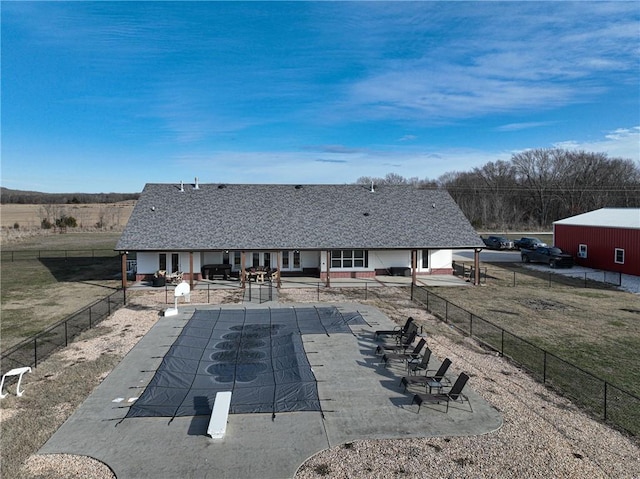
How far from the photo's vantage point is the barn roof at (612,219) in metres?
32.1

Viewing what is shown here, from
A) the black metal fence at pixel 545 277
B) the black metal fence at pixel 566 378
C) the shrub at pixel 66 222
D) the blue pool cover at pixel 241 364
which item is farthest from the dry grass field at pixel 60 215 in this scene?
the black metal fence at pixel 566 378

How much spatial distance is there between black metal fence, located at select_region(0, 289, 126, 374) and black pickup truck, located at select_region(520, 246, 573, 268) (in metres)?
31.3

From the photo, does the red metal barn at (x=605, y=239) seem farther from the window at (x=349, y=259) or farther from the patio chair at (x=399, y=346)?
the patio chair at (x=399, y=346)

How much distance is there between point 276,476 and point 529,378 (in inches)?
344

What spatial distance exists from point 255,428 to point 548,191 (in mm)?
81634

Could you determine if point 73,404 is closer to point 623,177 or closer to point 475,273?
point 475,273

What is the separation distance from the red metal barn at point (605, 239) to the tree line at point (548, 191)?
3235 centimetres

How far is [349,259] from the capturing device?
30.1 metres

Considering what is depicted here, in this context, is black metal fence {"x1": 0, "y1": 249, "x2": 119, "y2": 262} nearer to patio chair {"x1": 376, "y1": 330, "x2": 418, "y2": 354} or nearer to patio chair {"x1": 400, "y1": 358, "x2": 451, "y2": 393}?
patio chair {"x1": 376, "y1": 330, "x2": 418, "y2": 354}

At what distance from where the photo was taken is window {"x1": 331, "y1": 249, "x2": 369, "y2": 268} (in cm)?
2998

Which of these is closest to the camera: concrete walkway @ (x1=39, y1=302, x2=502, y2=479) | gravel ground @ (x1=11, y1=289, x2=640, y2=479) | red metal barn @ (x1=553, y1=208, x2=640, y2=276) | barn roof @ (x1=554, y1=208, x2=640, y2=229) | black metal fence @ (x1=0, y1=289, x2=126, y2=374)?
gravel ground @ (x1=11, y1=289, x2=640, y2=479)

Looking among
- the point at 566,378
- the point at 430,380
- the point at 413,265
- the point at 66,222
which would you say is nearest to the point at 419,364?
the point at 430,380

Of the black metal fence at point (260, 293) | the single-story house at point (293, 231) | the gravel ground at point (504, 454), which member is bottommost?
the gravel ground at point (504, 454)

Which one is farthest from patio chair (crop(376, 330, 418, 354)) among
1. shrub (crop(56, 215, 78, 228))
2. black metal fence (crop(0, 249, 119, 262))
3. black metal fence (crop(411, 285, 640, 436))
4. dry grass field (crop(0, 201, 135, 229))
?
shrub (crop(56, 215, 78, 228))
